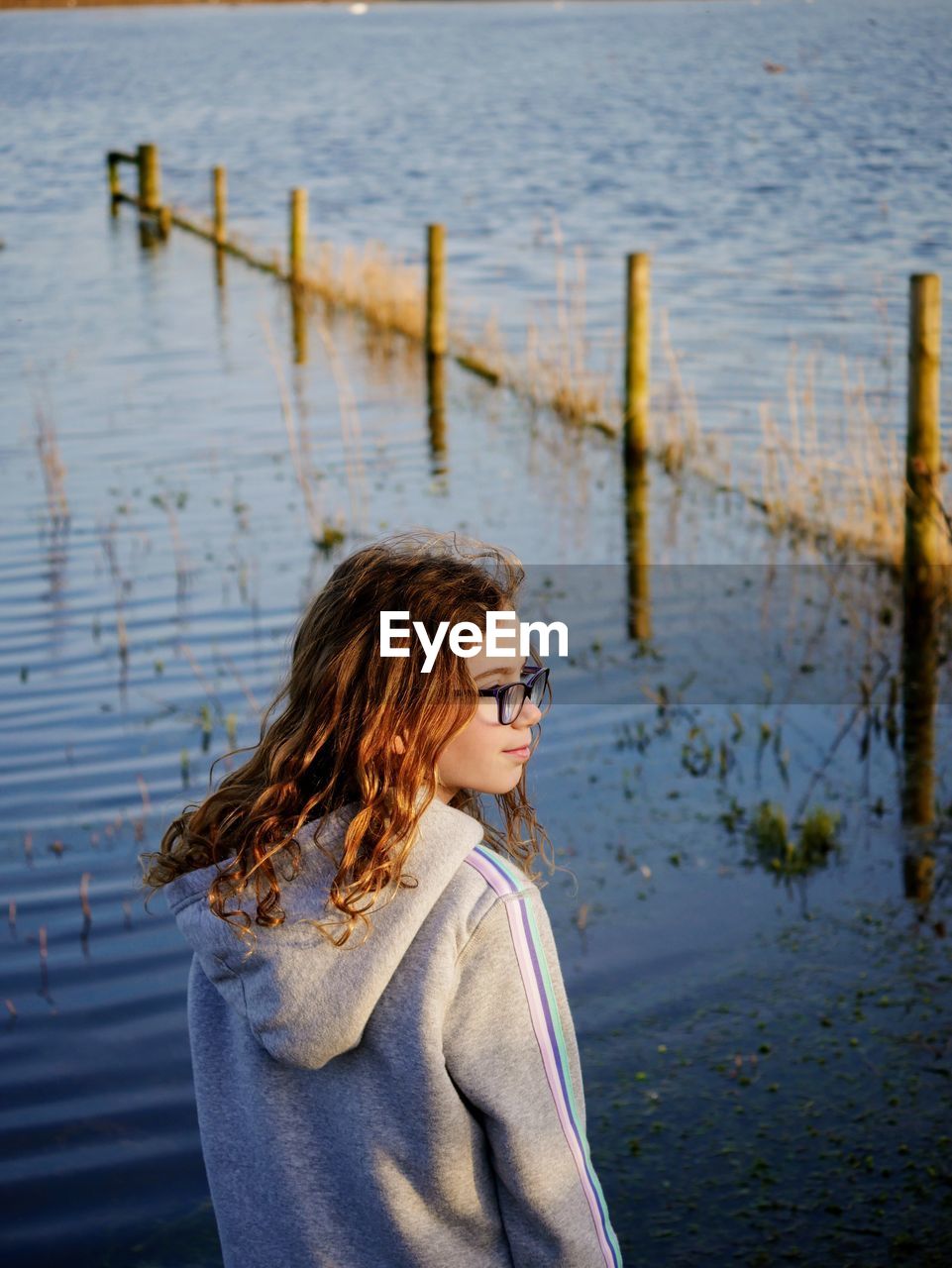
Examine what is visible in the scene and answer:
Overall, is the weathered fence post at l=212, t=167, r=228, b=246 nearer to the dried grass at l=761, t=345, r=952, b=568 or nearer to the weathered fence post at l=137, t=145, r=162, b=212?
the weathered fence post at l=137, t=145, r=162, b=212

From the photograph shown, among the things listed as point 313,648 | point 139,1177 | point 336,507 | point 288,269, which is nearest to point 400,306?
point 288,269

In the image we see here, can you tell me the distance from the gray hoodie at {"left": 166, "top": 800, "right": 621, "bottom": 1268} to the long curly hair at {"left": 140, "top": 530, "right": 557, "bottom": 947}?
0.03 meters

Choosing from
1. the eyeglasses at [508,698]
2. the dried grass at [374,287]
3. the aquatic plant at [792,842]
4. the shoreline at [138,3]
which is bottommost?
the aquatic plant at [792,842]

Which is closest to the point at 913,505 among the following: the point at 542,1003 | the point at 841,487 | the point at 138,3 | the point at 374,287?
the point at 841,487

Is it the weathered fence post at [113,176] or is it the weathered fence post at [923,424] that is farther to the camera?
the weathered fence post at [113,176]

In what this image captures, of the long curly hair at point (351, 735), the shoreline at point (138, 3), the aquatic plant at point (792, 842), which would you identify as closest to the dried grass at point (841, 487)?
the aquatic plant at point (792, 842)

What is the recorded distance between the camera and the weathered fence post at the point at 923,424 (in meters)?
8.04

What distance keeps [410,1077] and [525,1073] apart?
0.11 metres

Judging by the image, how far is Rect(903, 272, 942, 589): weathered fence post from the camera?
804 cm

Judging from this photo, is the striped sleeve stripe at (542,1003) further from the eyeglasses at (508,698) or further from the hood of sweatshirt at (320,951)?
the eyeglasses at (508,698)

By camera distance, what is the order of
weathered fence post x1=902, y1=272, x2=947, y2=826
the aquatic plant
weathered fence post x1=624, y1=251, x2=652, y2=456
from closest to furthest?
the aquatic plant
weathered fence post x1=902, y1=272, x2=947, y2=826
weathered fence post x1=624, y1=251, x2=652, y2=456

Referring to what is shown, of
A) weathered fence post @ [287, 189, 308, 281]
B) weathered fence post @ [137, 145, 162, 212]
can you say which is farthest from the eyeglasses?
weathered fence post @ [137, 145, 162, 212]

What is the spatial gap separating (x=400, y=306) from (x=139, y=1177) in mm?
13435

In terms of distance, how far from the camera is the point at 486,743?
5.87ft
